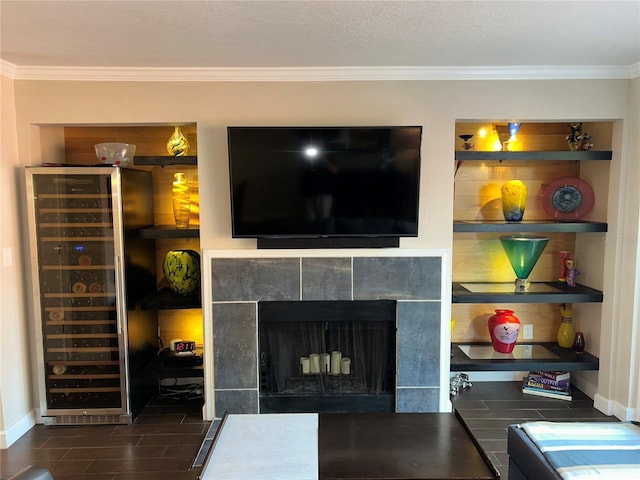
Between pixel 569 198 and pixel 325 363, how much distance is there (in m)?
2.25

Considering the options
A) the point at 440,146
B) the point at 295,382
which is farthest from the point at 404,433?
the point at 440,146

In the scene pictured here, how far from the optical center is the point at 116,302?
3.19 m

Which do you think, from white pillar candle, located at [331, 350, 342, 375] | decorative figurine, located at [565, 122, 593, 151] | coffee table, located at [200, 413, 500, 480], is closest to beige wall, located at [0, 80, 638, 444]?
decorative figurine, located at [565, 122, 593, 151]

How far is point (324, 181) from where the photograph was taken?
3066 millimetres

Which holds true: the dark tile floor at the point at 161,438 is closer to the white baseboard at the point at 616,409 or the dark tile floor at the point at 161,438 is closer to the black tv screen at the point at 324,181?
the white baseboard at the point at 616,409

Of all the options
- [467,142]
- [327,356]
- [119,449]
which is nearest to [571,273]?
[467,142]

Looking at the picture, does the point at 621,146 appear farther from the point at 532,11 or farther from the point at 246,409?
the point at 246,409

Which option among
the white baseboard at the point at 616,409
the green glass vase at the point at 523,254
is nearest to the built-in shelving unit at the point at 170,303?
the green glass vase at the point at 523,254

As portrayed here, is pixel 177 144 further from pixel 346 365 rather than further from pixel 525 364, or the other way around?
pixel 525 364

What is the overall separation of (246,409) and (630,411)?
268 cm

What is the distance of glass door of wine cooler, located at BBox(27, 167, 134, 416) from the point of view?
123 inches

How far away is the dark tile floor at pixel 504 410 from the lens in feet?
10.1

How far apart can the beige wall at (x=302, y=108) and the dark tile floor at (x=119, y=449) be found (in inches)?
14.3

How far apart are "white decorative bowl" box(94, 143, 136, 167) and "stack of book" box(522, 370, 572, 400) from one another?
3.47 m
